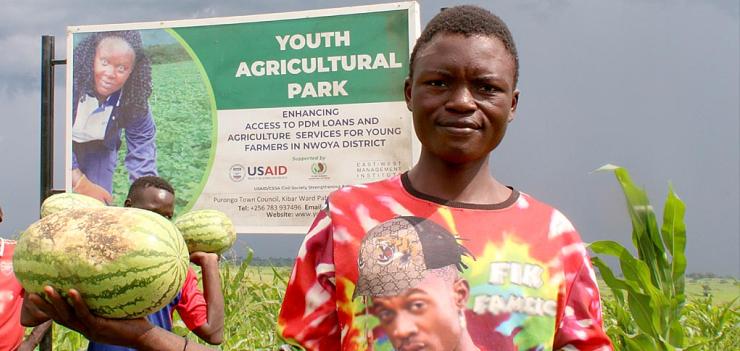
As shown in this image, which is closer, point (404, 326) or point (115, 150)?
point (404, 326)

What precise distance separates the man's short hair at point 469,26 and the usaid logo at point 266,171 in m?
3.52

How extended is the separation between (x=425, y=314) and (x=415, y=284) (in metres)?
0.08

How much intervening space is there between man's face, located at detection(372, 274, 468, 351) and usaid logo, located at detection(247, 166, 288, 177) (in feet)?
12.1

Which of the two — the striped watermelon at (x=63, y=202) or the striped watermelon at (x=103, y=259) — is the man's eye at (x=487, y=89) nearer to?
the striped watermelon at (x=103, y=259)

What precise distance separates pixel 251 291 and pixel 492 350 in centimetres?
486

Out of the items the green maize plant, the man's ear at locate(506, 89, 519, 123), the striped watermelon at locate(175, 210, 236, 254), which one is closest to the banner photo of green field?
the striped watermelon at locate(175, 210, 236, 254)

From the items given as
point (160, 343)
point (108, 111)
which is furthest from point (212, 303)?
point (108, 111)

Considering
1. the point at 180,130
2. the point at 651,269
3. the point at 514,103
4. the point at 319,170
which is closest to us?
the point at 514,103

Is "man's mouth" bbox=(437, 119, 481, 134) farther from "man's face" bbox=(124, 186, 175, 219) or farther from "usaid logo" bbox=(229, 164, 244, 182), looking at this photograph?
"usaid logo" bbox=(229, 164, 244, 182)

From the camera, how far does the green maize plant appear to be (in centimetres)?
320

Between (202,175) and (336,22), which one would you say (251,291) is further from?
(336,22)

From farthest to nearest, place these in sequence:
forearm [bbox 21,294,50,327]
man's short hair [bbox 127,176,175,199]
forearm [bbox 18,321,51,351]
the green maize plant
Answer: forearm [bbox 18,321,51,351]
man's short hair [bbox 127,176,175,199]
the green maize plant
forearm [bbox 21,294,50,327]

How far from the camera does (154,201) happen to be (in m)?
3.76

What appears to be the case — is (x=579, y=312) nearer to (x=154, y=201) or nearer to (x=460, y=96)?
(x=460, y=96)
